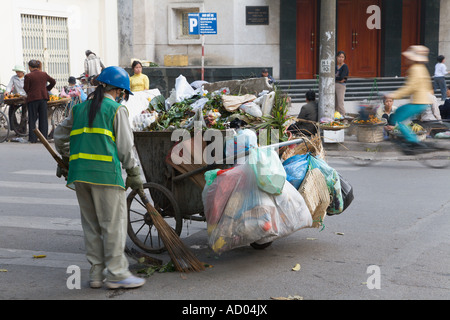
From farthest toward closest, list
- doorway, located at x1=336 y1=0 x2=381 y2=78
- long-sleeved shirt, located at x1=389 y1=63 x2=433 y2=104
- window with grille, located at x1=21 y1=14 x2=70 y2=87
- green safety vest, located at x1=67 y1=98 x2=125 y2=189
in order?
doorway, located at x1=336 y1=0 x2=381 y2=78
window with grille, located at x1=21 y1=14 x2=70 y2=87
long-sleeved shirt, located at x1=389 y1=63 x2=433 y2=104
green safety vest, located at x1=67 y1=98 x2=125 y2=189

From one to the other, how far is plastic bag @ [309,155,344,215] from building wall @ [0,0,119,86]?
13.9 meters

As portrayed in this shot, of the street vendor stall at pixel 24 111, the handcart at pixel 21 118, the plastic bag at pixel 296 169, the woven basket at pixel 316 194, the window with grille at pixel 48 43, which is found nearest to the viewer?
the woven basket at pixel 316 194

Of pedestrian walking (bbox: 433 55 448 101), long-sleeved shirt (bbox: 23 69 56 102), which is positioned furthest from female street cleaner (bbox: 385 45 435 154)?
pedestrian walking (bbox: 433 55 448 101)

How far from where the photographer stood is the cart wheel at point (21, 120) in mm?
14773

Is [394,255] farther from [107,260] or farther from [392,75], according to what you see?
[392,75]

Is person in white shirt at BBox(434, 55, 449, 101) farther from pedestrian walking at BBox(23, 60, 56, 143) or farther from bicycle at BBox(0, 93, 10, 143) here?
bicycle at BBox(0, 93, 10, 143)

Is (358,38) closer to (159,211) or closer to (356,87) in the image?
(356,87)

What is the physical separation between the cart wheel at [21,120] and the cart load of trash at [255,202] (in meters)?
10.4

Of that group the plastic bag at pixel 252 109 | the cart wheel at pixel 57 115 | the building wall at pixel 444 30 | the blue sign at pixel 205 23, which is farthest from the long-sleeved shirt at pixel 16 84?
the building wall at pixel 444 30

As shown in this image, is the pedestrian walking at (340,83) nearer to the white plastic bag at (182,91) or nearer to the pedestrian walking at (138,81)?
the pedestrian walking at (138,81)

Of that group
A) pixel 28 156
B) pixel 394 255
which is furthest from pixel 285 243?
pixel 28 156

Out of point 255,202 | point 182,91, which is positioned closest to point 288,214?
point 255,202

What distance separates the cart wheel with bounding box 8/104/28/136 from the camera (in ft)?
48.5

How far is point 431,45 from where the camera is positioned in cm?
2094
